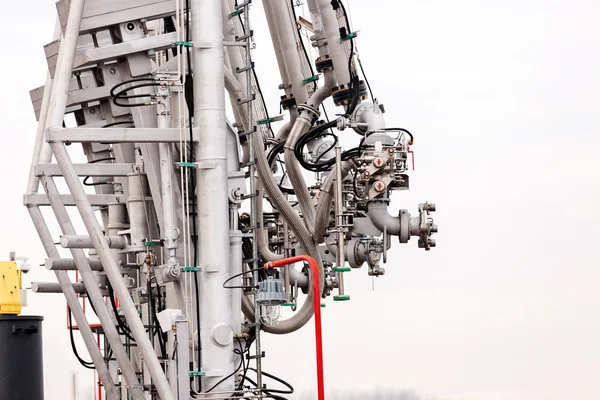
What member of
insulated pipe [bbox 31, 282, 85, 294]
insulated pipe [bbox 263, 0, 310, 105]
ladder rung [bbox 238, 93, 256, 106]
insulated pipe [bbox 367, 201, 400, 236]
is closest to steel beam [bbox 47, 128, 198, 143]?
ladder rung [bbox 238, 93, 256, 106]

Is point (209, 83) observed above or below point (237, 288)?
above

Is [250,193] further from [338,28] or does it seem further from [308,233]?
[338,28]

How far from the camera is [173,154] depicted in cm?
1490

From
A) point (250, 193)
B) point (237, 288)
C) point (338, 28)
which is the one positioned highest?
point (338, 28)

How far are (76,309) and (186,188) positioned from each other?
2.98 metres

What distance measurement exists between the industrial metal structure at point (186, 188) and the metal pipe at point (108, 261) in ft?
0.05

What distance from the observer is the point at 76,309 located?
16422 mm

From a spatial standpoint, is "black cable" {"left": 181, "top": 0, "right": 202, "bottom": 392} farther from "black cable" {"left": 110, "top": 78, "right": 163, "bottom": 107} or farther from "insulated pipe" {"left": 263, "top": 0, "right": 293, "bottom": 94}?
"insulated pipe" {"left": 263, "top": 0, "right": 293, "bottom": 94}

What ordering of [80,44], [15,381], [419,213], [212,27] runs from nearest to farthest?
[15,381]
[212,27]
[80,44]
[419,213]

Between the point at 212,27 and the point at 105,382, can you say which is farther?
the point at 105,382

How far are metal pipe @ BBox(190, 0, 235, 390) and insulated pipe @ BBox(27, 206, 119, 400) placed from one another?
8.07 feet

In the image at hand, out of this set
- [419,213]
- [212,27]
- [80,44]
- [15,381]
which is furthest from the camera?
[419,213]

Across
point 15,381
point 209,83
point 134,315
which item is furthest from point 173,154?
point 15,381

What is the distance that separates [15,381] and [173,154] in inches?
124
